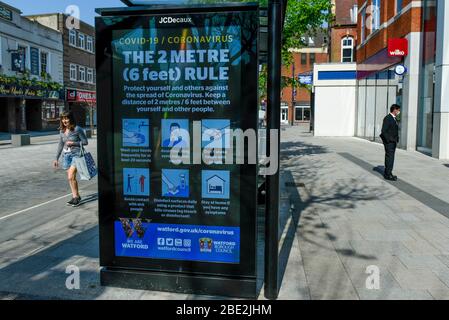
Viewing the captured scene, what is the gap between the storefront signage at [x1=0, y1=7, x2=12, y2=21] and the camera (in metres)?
31.6

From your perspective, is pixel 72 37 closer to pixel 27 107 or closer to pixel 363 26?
pixel 27 107

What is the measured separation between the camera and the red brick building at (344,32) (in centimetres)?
4091

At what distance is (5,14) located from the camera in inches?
1261

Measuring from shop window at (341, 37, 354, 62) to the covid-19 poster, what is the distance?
39.6 meters

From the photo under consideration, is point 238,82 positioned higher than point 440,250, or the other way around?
point 238,82

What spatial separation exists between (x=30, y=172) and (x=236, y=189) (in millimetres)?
10883

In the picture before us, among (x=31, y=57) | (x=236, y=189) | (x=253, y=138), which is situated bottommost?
(x=236, y=189)

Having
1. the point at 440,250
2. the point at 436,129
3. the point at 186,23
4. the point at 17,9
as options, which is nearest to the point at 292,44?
the point at 436,129

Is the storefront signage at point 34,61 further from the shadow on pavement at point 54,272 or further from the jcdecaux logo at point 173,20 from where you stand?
the jcdecaux logo at point 173,20

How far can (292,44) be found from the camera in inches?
629

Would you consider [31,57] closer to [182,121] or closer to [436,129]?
[436,129]

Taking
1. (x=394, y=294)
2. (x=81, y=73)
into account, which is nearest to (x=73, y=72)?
(x=81, y=73)

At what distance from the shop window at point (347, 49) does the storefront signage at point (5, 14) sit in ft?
94.3

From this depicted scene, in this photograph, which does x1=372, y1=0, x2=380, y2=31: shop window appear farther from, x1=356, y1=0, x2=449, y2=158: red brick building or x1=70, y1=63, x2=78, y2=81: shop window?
x1=70, y1=63, x2=78, y2=81: shop window
